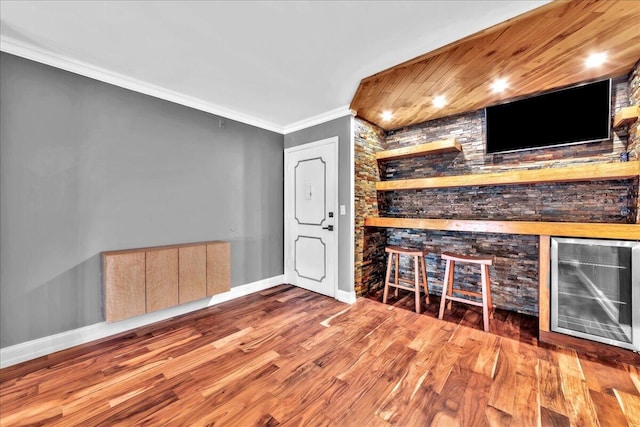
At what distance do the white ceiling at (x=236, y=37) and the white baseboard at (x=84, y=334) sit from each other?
7.57 feet

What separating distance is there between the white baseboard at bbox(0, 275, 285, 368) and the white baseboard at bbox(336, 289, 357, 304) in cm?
144

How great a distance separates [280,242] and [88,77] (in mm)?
Result: 2803

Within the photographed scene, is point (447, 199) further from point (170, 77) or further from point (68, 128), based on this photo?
point (68, 128)

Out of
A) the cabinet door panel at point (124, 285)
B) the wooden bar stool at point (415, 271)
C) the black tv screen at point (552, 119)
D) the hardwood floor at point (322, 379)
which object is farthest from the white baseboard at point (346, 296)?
the black tv screen at point (552, 119)

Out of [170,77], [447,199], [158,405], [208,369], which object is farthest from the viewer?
[447,199]

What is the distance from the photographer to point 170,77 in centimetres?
248

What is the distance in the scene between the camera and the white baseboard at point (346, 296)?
3203 mm

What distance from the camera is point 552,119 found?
2.61 metres

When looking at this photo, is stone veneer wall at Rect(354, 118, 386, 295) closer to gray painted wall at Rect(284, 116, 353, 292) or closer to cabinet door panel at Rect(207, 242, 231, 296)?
gray painted wall at Rect(284, 116, 353, 292)

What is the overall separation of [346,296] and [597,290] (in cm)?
232

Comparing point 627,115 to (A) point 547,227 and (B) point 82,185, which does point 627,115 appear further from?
(B) point 82,185

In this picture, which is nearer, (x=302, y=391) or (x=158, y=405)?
(x=158, y=405)

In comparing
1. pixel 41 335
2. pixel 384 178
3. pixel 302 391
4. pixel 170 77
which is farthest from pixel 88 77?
pixel 384 178

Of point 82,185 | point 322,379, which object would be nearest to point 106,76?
point 82,185
